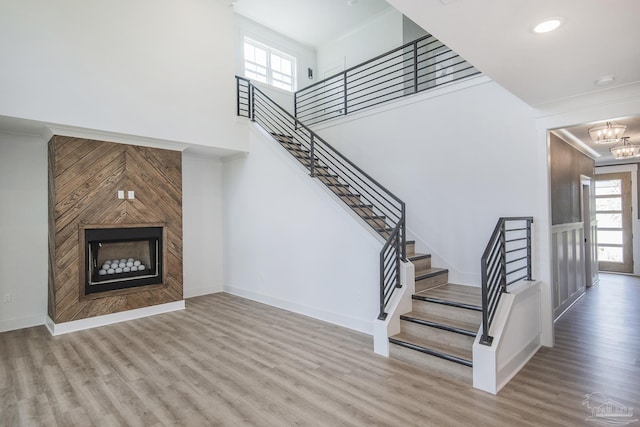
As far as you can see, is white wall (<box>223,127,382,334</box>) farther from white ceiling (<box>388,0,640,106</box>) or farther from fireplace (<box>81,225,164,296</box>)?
white ceiling (<box>388,0,640,106</box>)

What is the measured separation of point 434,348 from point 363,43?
23.7ft

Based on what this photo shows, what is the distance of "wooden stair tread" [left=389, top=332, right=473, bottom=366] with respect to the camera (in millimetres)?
3176

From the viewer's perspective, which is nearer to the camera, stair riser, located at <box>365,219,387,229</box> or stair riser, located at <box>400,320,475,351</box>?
stair riser, located at <box>400,320,475,351</box>

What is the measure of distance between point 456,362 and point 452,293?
116cm

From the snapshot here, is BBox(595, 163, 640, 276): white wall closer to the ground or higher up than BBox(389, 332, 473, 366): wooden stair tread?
higher up

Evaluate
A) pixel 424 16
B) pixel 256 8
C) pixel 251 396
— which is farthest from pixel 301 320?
pixel 256 8

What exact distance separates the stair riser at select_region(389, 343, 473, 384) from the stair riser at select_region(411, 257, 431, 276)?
123 centimetres

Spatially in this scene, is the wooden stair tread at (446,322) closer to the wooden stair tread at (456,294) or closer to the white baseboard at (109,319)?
the wooden stair tread at (456,294)

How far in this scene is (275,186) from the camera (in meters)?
5.76

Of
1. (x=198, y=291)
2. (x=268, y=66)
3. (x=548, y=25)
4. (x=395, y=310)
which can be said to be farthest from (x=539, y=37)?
(x=268, y=66)

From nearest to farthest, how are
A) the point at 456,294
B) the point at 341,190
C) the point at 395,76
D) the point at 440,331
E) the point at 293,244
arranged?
the point at 440,331 → the point at 456,294 → the point at 293,244 → the point at 341,190 → the point at 395,76

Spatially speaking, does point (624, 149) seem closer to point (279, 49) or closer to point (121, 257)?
point (279, 49)

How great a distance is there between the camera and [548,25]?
219 cm

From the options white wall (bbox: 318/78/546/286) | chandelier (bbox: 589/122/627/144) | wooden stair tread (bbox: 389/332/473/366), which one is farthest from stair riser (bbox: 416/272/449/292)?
chandelier (bbox: 589/122/627/144)
